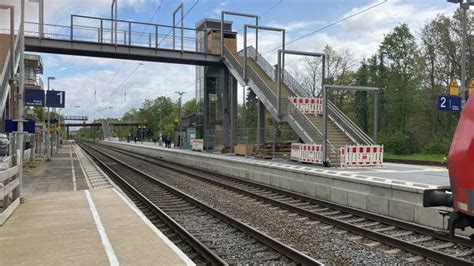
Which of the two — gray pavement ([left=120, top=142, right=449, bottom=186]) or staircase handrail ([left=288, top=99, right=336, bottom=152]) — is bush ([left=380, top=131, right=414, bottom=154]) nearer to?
staircase handrail ([left=288, top=99, right=336, bottom=152])

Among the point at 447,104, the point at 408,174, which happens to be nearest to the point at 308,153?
the point at 408,174

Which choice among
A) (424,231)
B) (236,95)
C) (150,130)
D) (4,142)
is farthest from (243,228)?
(150,130)

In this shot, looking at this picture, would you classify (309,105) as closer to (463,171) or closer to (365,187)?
(365,187)

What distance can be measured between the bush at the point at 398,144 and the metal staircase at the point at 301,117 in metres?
15.2

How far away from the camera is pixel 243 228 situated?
912 cm

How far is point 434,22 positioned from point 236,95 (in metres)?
20.4

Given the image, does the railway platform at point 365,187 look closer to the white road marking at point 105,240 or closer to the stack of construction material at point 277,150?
the stack of construction material at point 277,150

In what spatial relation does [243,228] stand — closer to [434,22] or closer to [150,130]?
[434,22]

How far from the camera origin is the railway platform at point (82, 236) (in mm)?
5980

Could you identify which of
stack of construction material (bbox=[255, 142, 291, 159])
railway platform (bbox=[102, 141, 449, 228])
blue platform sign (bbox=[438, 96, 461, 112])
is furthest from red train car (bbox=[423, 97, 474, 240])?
stack of construction material (bbox=[255, 142, 291, 159])

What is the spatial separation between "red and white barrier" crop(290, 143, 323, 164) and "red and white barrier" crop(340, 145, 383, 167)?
154 centimetres

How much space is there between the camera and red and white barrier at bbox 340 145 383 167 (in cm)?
1886

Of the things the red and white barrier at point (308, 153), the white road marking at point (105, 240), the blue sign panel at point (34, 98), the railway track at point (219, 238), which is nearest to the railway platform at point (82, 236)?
the white road marking at point (105, 240)

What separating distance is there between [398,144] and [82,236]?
37960 millimetres
